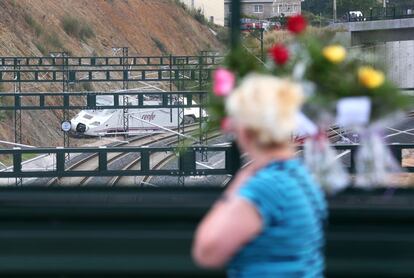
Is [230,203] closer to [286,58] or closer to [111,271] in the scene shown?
[286,58]

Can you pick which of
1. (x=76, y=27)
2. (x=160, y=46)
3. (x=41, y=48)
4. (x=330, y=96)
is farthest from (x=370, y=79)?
(x=41, y=48)

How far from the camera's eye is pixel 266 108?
2.33m

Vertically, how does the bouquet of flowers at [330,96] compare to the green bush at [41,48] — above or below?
below

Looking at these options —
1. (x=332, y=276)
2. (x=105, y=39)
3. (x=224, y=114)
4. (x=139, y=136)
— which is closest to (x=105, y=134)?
(x=139, y=136)

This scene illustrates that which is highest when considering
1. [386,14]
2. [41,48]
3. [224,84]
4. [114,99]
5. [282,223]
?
[41,48]

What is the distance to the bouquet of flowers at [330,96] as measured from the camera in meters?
2.54

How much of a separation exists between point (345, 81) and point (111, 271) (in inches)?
69.0

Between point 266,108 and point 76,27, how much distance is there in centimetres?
2337

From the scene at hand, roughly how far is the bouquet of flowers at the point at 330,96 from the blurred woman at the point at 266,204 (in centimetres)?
10

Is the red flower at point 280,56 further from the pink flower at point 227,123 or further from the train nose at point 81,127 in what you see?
the train nose at point 81,127

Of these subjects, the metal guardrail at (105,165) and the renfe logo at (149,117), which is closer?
the metal guardrail at (105,165)

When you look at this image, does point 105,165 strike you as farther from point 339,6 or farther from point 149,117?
point 149,117

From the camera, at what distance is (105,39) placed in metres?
26.8

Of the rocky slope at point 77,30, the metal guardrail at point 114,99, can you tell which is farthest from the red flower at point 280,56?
the rocky slope at point 77,30
